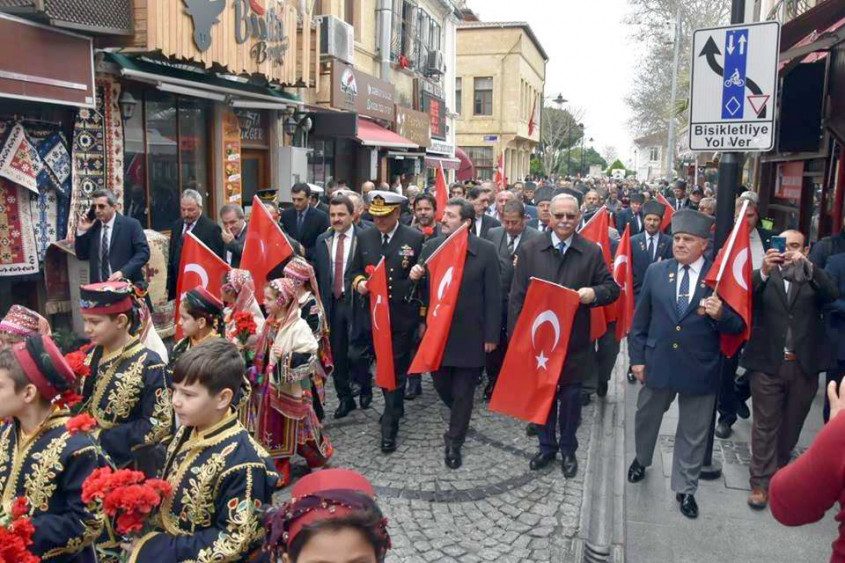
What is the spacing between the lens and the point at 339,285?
695cm

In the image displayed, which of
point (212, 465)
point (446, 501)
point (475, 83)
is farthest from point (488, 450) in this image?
point (475, 83)

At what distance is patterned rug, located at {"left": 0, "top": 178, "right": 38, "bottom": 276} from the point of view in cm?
792

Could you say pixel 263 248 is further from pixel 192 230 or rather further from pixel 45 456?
pixel 45 456

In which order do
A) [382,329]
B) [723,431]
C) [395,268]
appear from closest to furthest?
[382,329]
[395,268]
[723,431]

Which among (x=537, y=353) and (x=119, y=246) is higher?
(x=119, y=246)

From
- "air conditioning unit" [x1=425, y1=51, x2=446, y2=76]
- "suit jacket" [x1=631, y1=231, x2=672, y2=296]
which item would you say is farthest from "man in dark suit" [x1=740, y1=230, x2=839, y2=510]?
"air conditioning unit" [x1=425, y1=51, x2=446, y2=76]

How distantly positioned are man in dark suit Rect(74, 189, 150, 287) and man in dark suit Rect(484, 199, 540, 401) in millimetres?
3620

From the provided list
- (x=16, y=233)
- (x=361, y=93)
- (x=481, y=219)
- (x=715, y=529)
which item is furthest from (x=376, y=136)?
(x=715, y=529)

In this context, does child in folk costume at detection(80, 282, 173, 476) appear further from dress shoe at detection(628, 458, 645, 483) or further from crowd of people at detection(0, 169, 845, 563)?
dress shoe at detection(628, 458, 645, 483)

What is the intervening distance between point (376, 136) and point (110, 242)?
10.7 meters

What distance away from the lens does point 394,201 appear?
21.0 ft

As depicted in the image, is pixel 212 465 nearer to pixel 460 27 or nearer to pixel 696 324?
pixel 696 324

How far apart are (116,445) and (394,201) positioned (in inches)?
132

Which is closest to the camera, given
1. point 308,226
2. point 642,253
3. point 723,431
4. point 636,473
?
point 636,473
